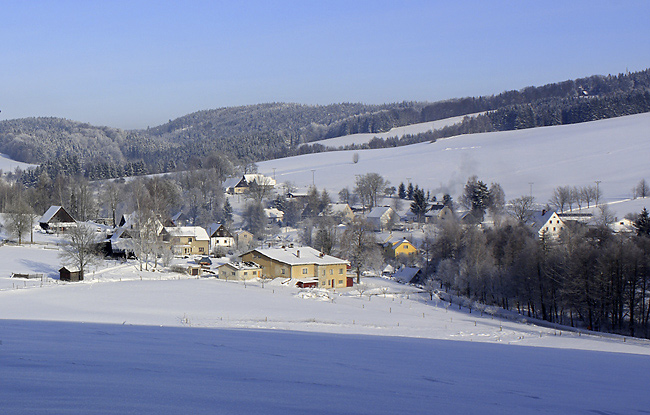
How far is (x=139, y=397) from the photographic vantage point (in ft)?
15.6

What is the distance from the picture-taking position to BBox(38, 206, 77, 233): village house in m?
58.3

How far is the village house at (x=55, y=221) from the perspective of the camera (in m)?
58.3

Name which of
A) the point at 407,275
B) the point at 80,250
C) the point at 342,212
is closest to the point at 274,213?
the point at 342,212

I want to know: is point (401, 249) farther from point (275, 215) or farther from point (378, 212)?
point (275, 215)

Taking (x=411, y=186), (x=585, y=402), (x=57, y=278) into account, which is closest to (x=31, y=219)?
(x=57, y=278)

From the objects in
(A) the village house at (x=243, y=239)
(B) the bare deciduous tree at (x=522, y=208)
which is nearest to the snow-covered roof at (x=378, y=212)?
(B) the bare deciduous tree at (x=522, y=208)

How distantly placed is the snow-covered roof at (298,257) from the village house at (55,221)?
29.3 m

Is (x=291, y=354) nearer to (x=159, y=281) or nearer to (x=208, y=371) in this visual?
(x=208, y=371)

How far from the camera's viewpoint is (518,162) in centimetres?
9538

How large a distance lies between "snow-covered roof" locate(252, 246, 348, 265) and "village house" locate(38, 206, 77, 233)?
29325mm

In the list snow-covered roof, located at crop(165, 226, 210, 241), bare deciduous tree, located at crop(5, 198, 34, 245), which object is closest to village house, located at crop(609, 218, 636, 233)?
snow-covered roof, located at crop(165, 226, 210, 241)

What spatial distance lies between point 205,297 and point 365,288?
14.0 m

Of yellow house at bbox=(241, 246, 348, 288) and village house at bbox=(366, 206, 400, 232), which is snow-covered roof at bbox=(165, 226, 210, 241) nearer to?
yellow house at bbox=(241, 246, 348, 288)

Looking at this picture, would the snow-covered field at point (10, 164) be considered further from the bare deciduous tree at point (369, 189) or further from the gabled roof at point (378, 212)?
the gabled roof at point (378, 212)
